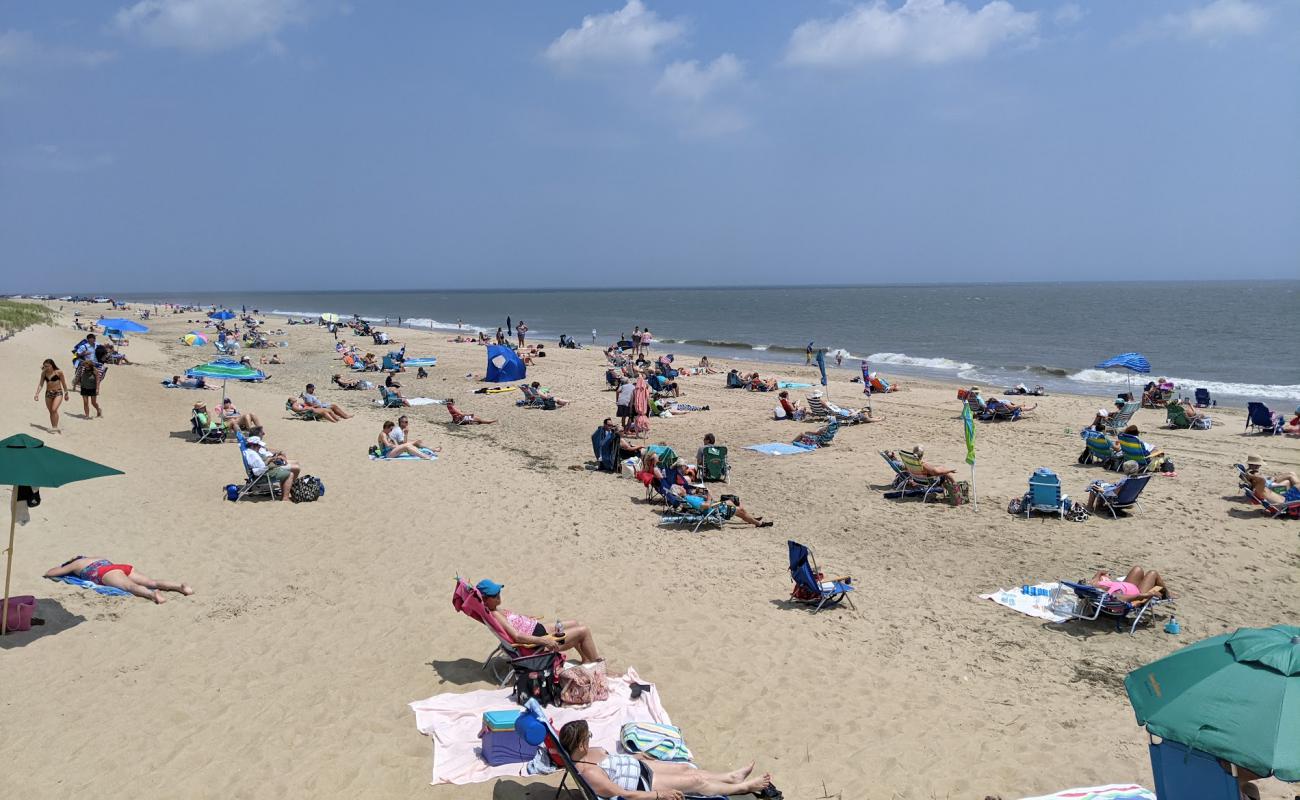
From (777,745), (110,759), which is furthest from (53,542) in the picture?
(777,745)

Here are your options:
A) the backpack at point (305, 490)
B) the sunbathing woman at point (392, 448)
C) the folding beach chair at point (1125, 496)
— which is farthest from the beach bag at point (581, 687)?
the sunbathing woman at point (392, 448)

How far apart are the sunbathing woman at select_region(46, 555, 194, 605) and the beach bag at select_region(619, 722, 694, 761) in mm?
4532

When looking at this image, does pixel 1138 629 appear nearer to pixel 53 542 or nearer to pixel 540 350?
pixel 53 542

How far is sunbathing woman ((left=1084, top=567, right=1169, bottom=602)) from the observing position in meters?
7.04

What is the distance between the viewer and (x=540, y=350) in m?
34.3

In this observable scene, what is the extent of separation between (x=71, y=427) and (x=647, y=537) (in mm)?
10481

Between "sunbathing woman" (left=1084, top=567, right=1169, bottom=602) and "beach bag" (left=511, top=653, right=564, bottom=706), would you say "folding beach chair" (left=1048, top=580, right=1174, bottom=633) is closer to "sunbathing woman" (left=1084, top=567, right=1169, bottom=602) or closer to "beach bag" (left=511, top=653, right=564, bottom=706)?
"sunbathing woman" (left=1084, top=567, right=1169, bottom=602)

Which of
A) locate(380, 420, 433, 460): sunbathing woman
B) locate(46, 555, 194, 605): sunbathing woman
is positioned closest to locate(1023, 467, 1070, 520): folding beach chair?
locate(380, 420, 433, 460): sunbathing woman

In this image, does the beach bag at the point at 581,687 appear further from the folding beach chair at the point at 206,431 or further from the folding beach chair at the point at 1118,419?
the folding beach chair at the point at 1118,419

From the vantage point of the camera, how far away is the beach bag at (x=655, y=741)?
4773 mm

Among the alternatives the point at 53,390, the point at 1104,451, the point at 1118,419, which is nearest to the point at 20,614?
the point at 53,390

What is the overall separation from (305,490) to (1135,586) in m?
9.35

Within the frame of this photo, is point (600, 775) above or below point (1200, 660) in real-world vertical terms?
below

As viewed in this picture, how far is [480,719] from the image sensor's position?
17.0 feet
